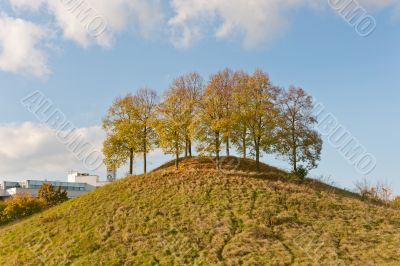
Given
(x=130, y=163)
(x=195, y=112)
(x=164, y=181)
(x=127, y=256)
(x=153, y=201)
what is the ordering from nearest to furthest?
(x=127, y=256)
(x=153, y=201)
(x=164, y=181)
(x=195, y=112)
(x=130, y=163)

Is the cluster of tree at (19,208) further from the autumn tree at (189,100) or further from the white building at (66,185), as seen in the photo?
the white building at (66,185)

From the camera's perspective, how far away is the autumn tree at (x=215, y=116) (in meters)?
54.2

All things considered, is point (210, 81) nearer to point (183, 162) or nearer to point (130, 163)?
point (183, 162)

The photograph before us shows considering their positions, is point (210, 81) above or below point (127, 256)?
above

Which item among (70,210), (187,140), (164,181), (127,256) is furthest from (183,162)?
(127,256)

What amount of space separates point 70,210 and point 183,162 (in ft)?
58.2

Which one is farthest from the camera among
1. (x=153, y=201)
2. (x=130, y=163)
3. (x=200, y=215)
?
(x=130, y=163)

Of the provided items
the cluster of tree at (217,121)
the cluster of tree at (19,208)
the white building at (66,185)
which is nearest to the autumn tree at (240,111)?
the cluster of tree at (217,121)

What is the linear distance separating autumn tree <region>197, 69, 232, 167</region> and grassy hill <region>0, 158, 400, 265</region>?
12.9 feet

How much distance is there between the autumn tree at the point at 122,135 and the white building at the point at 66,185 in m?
50.3

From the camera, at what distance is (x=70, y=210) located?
4700cm

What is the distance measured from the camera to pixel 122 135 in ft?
204

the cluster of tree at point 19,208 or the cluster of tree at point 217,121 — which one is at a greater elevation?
the cluster of tree at point 217,121

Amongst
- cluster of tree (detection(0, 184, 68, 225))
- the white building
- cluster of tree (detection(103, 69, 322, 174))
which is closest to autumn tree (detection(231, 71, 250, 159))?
cluster of tree (detection(103, 69, 322, 174))
